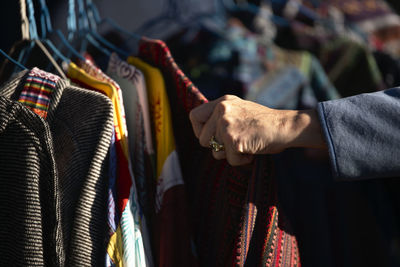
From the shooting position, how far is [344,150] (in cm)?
46

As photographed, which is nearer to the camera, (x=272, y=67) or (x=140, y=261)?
(x=140, y=261)

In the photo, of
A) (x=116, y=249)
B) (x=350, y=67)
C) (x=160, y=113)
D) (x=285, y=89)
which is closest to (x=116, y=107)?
(x=160, y=113)

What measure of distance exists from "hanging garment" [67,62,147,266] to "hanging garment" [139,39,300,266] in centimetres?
11

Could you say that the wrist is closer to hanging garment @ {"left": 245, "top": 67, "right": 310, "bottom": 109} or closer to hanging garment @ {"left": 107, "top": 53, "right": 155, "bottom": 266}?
hanging garment @ {"left": 107, "top": 53, "right": 155, "bottom": 266}

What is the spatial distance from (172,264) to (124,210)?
11cm

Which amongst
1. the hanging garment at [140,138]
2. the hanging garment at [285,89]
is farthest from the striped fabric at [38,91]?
the hanging garment at [285,89]

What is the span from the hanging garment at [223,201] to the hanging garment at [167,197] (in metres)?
0.04

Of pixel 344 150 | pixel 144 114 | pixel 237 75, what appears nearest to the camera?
pixel 344 150

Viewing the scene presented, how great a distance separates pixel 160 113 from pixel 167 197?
14 centimetres

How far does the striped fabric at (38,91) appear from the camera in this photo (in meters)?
0.51

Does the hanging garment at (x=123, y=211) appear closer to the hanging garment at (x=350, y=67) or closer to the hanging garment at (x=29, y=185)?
the hanging garment at (x=29, y=185)

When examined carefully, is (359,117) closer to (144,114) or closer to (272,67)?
(144,114)

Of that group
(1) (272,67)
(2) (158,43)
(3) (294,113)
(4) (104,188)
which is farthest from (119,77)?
(1) (272,67)

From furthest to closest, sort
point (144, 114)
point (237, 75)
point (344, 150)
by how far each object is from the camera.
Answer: point (237, 75), point (144, 114), point (344, 150)
